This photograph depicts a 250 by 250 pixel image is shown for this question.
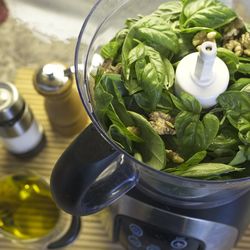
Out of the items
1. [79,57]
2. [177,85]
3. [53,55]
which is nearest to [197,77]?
[177,85]

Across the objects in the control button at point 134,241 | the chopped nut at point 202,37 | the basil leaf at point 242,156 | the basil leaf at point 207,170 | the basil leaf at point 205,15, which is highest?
the basil leaf at point 205,15

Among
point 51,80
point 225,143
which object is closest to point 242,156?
point 225,143

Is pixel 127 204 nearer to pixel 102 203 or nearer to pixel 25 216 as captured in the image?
pixel 102 203

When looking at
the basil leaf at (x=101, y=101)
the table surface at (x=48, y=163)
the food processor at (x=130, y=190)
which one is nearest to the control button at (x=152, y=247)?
the food processor at (x=130, y=190)

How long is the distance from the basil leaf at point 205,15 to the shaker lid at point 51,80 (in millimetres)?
257

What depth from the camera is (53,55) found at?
110 centimetres

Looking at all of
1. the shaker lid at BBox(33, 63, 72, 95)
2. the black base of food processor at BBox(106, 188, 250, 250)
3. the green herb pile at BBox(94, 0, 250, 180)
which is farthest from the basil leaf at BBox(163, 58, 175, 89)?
the shaker lid at BBox(33, 63, 72, 95)

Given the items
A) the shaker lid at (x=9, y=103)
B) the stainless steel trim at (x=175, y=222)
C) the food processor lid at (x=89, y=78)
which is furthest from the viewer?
the shaker lid at (x=9, y=103)

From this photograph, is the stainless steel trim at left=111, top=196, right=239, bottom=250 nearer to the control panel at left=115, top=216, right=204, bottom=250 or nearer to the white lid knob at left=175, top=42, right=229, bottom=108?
the control panel at left=115, top=216, right=204, bottom=250

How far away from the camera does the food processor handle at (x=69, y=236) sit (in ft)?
2.53

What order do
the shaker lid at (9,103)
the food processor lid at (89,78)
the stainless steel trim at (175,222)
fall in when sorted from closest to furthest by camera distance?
the food processor lid at (89,78)
the stainless steel trim at (175,222)
the shaker lid at (9,103)

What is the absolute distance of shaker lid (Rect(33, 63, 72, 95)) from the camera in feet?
2.44

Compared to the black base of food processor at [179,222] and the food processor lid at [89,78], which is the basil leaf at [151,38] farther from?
the black base of food processor at [179,222]

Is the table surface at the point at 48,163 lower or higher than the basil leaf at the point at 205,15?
lower
